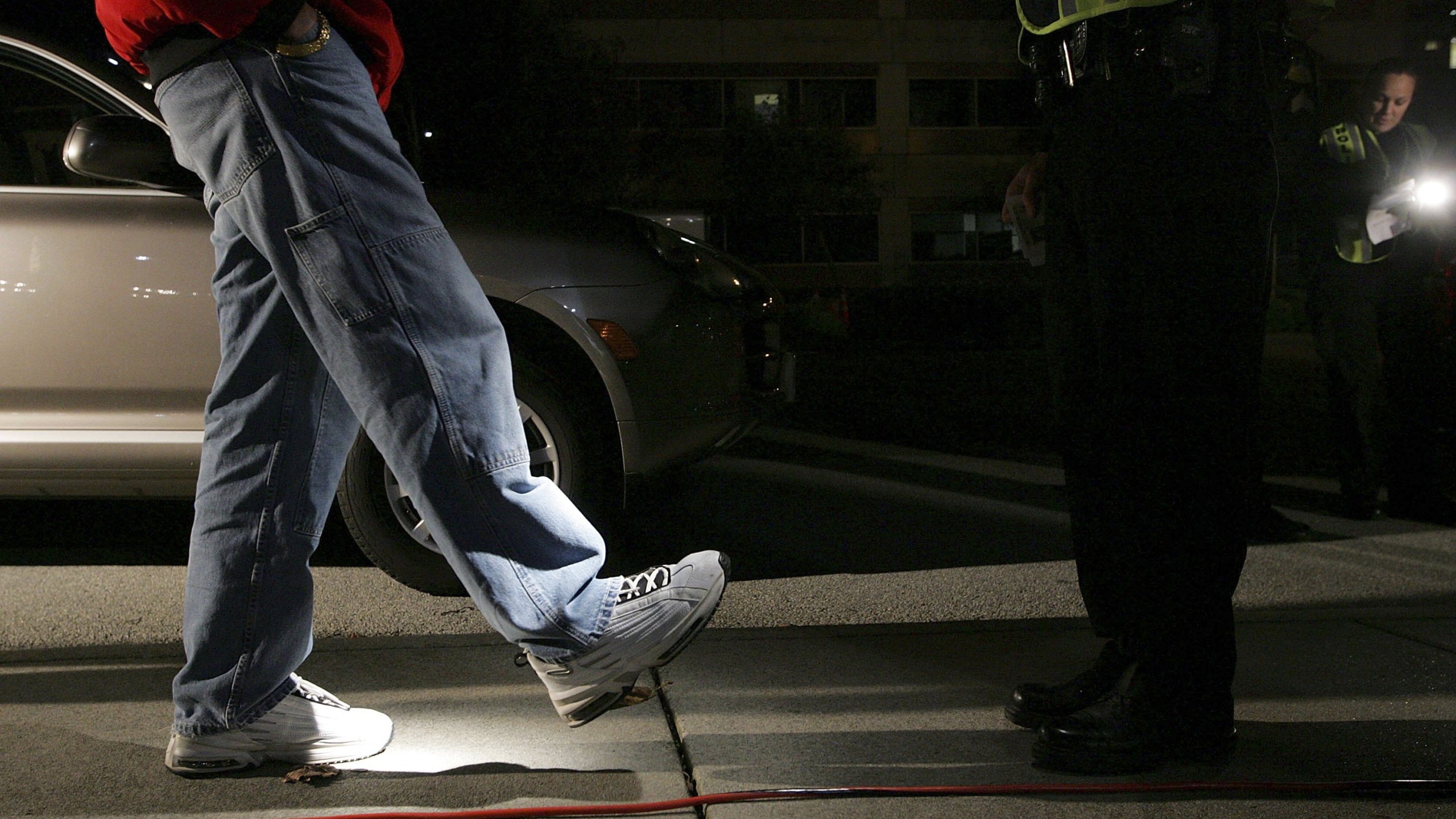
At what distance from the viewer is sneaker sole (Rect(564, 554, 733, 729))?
6.52ft

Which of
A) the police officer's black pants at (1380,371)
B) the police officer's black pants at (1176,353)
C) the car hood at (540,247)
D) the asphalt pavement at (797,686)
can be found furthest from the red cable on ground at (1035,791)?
the police officer's black pants at (1380,371)

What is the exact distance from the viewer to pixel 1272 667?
2.78m

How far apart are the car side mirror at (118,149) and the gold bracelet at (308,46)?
1354 millimetres

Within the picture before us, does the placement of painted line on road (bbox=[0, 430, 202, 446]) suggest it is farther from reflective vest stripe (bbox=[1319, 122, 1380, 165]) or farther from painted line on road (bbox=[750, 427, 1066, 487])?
reflective vest stripe (bbox=[1319, 122, 1380, 165])

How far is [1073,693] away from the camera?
7.89ft

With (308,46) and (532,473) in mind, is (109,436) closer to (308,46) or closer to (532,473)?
(532,473)

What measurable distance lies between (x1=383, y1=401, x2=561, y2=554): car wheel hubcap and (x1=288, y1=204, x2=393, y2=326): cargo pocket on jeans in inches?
61.8

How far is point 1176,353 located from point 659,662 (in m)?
1.02

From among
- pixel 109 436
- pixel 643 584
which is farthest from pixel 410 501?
pixel 643 584

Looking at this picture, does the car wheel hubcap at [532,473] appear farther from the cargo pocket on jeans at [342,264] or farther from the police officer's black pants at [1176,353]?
the police officer's black pants at [1176,353]

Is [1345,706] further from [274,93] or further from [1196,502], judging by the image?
[274,93]

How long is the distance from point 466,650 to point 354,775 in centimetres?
78

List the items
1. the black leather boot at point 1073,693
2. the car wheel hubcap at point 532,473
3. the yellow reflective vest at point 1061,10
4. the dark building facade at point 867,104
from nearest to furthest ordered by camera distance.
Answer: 1. the yellow reflective vest at point 1061,10
2. the black leather boot at point 1073,693
3. the car wheel hubcap at point 532,473
4. the dark building facade at point 867,104

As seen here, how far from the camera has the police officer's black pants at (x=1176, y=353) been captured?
2117 millimetres
